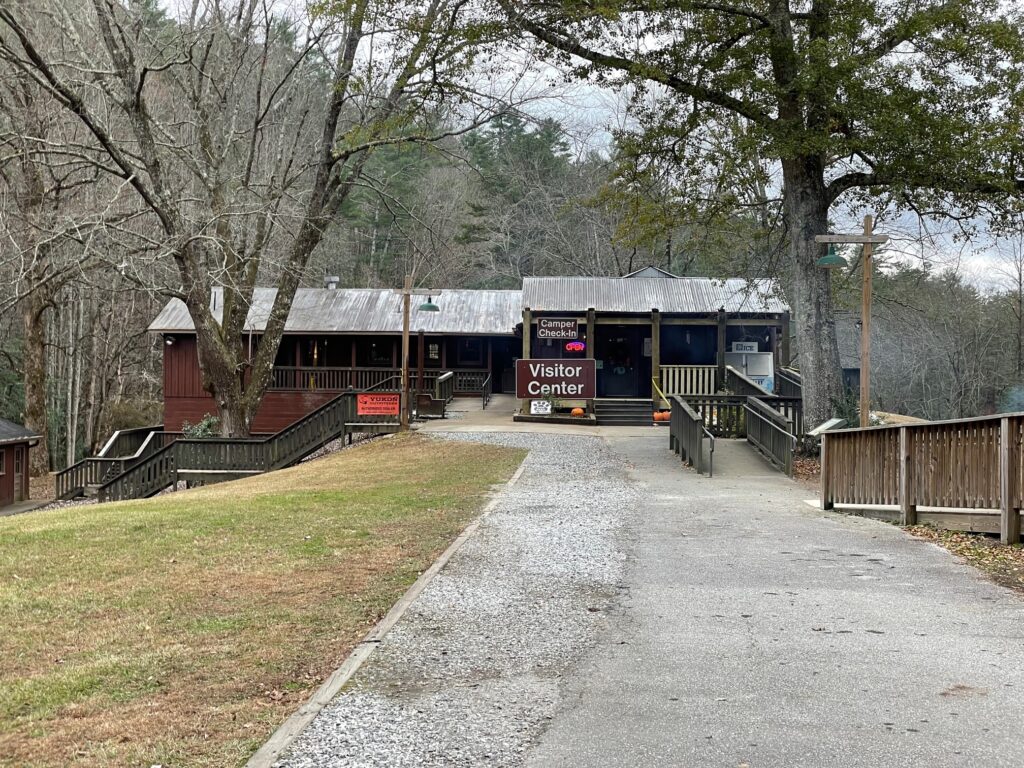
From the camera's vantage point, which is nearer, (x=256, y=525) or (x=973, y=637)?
(x=973, y=637)

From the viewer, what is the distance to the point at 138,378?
1902 inches

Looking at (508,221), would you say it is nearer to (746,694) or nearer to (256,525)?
(256,525)

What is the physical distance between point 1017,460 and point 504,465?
33.6ft

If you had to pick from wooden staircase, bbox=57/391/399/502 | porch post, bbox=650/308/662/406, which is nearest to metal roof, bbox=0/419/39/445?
wooden staircase, bbox=57/391/399/502

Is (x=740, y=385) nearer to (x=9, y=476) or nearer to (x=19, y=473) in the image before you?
(x=9, y=476)

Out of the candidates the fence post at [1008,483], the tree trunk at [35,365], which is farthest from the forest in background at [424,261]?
the fence post at [1008,483]

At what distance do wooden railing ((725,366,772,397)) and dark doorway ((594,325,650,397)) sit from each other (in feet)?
17.1

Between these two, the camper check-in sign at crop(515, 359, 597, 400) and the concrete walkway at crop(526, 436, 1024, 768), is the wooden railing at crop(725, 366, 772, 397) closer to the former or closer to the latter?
the camper check-in sign at crop(515, 359, 597, 400)

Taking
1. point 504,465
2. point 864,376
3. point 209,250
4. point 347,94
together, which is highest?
point 347,94

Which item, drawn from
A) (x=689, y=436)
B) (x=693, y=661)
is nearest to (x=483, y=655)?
(x=693, y=661)

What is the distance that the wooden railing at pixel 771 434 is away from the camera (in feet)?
56.3

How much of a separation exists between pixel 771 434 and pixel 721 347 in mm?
9714

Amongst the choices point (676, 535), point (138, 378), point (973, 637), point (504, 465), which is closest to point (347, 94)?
point (504, 465)

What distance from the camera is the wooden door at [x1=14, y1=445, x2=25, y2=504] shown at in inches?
1192
